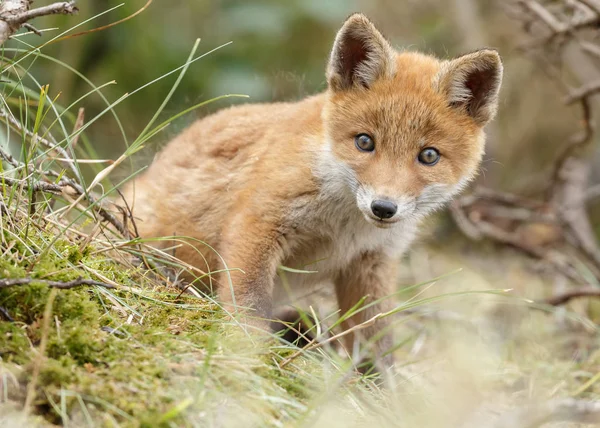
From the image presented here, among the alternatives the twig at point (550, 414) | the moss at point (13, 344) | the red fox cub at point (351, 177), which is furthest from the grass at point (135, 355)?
the red fox cub at point (351, 177)

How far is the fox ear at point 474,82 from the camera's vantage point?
3.94m

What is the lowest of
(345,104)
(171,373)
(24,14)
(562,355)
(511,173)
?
(511,173)

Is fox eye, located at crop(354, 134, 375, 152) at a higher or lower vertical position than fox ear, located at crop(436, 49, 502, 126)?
lower

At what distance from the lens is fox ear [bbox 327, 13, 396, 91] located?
396cm

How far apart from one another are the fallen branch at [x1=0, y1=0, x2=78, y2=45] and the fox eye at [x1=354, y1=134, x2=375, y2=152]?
1.67 m

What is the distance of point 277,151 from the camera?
4223 millimetres

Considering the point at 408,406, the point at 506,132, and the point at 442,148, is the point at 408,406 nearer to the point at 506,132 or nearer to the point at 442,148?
the point at 442,148

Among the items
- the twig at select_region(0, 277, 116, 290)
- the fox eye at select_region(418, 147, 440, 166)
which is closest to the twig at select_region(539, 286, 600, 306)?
the fox eye at select_region(418, 147, 440, 166)

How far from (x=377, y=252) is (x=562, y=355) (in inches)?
87.2

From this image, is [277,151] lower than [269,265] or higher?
higher

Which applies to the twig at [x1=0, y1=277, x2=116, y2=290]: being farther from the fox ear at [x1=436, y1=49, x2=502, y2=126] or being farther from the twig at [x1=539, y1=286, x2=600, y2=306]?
the twig at [x1=539, y1=286, x2=600, y2=306]

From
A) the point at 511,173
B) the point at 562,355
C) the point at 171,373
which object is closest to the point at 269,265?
the point at 171,373

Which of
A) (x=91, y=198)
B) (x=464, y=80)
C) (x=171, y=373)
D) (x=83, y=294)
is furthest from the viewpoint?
(x=464, y=80)

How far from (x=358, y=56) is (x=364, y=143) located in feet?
1.94
